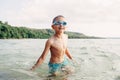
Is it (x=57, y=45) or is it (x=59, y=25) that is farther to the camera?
(x=57, y=45)

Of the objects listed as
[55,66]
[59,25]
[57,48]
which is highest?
[59,25]

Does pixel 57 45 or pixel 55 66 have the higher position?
pixel 57 45

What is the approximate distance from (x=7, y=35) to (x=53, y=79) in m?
89.9

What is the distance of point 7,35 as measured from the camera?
96.4 meters

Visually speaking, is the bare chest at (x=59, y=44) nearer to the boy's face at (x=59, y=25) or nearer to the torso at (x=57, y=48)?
the torso at (x=57, y=48)

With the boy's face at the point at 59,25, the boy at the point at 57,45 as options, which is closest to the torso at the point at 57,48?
the boy at the point at 57,45

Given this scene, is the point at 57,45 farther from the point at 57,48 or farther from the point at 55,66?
the point at 55,66

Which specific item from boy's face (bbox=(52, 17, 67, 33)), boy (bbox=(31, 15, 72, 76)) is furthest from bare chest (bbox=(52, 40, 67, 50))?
boy's face (bbox=(52, 17, 67, 33))

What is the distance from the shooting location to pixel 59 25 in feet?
27.4

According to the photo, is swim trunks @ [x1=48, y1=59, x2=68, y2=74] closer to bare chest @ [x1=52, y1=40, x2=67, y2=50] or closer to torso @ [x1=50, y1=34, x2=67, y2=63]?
torso @ [x1=50, y1=34, x2=67, y2=63]

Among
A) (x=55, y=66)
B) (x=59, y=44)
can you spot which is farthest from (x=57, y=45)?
(x=55, y=66)

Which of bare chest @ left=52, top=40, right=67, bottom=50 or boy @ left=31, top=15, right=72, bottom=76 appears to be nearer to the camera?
boy @ left=31, top=15, right=72, bottom=76

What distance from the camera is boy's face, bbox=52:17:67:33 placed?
8.36 meters

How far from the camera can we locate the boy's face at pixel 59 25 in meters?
8.36
